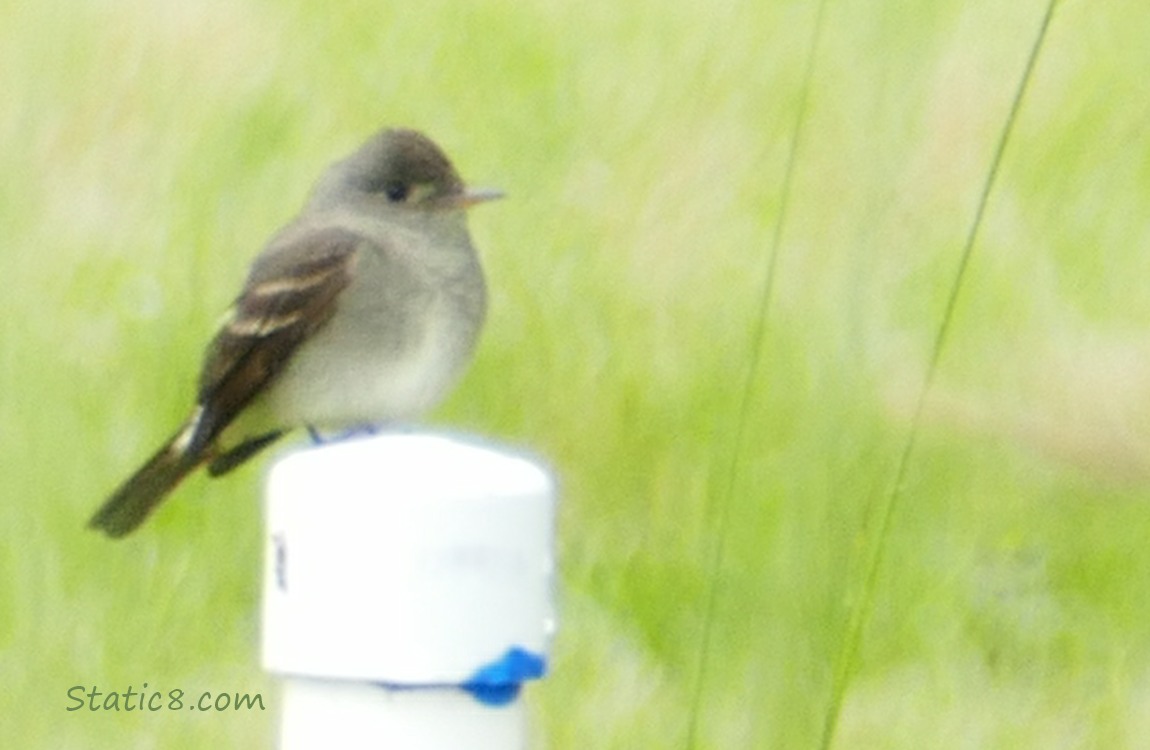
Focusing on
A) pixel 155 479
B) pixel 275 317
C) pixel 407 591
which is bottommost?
pixel 155 479

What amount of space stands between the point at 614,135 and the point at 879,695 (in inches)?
23.8

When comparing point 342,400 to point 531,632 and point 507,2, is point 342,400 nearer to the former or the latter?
point 507,2

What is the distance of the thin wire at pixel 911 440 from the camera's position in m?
2.00

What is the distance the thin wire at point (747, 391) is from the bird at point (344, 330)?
0.32 meters

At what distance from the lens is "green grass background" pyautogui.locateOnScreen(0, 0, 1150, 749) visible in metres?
2.00

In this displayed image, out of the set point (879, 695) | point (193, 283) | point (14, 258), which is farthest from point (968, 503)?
point (14, 258)

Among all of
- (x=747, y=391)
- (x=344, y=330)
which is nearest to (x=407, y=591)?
(x=344, y=330)

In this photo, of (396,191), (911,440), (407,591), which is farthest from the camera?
(911,440)

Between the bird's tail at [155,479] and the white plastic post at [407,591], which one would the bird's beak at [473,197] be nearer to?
the bird's tail at [155,479]

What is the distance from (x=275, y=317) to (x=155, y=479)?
0.58 feet

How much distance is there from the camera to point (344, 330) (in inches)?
70.5

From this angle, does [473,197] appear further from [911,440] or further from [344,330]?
[911,440]

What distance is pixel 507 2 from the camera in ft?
6.83

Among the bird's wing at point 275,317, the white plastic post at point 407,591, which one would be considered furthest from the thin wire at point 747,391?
the white plastic post at point 407,591
